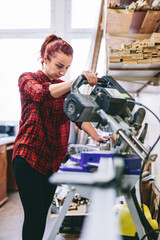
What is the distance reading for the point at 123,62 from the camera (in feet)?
4.57

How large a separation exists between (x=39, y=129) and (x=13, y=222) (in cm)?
149

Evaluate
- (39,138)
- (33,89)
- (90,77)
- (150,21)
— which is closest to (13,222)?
(39,138)

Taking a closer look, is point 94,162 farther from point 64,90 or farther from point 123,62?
point 123,62

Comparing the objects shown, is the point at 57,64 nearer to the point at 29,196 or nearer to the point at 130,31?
the point at 29,196

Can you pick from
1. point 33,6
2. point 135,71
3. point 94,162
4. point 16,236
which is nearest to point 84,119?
point 94,162

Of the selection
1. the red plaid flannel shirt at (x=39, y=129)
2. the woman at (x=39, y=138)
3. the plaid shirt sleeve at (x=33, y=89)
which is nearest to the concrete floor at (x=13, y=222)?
the woman at (x=39, y=138)

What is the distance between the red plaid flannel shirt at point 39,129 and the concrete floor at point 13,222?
3.45 feet

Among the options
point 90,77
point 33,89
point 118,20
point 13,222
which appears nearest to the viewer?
point 90,77

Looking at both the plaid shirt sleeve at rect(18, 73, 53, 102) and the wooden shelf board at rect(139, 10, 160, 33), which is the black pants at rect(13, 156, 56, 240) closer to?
the plaid shirt sleeve at rect(18, 73, 53, 102)

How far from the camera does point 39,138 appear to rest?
1089mm

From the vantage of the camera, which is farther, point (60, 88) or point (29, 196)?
point (29, 196)

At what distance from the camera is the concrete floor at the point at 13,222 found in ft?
6.13

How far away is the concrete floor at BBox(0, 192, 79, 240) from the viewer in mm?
1869

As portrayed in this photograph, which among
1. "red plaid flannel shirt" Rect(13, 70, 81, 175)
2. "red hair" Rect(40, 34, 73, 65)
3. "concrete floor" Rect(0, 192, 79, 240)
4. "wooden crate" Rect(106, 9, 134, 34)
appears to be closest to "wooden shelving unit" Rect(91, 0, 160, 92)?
"wooden crate" Rect(106, 9, 134, 34)
